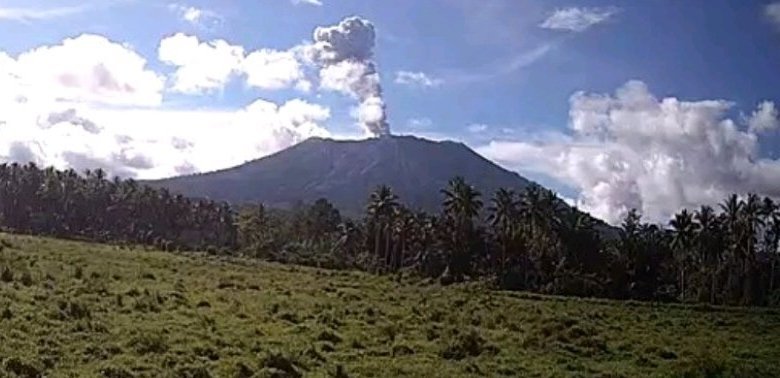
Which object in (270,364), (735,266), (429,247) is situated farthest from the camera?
(429,247)

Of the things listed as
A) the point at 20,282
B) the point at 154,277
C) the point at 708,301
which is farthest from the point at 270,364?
the point at 708,301

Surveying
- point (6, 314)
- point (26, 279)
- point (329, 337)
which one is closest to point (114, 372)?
point (6, 314)

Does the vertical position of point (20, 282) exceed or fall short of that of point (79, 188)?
it falls short

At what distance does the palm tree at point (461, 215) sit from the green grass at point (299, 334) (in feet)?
167

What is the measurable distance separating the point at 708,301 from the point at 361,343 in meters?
70.5

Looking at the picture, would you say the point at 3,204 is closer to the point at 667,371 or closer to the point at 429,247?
the point at 429,247

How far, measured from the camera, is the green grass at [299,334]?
84.9ft

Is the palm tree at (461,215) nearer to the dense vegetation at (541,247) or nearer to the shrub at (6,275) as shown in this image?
the dense vegetation at (541,247)

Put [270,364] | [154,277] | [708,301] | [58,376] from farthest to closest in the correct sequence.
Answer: [708,301], [154,277], [270,364], [58,376]

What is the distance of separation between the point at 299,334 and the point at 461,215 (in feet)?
257

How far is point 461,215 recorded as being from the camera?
363 ft

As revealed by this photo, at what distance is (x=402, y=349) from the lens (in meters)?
30.7

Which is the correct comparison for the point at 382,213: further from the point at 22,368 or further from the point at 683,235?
the point at 22,368

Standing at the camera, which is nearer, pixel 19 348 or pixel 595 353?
pixel 19 348
